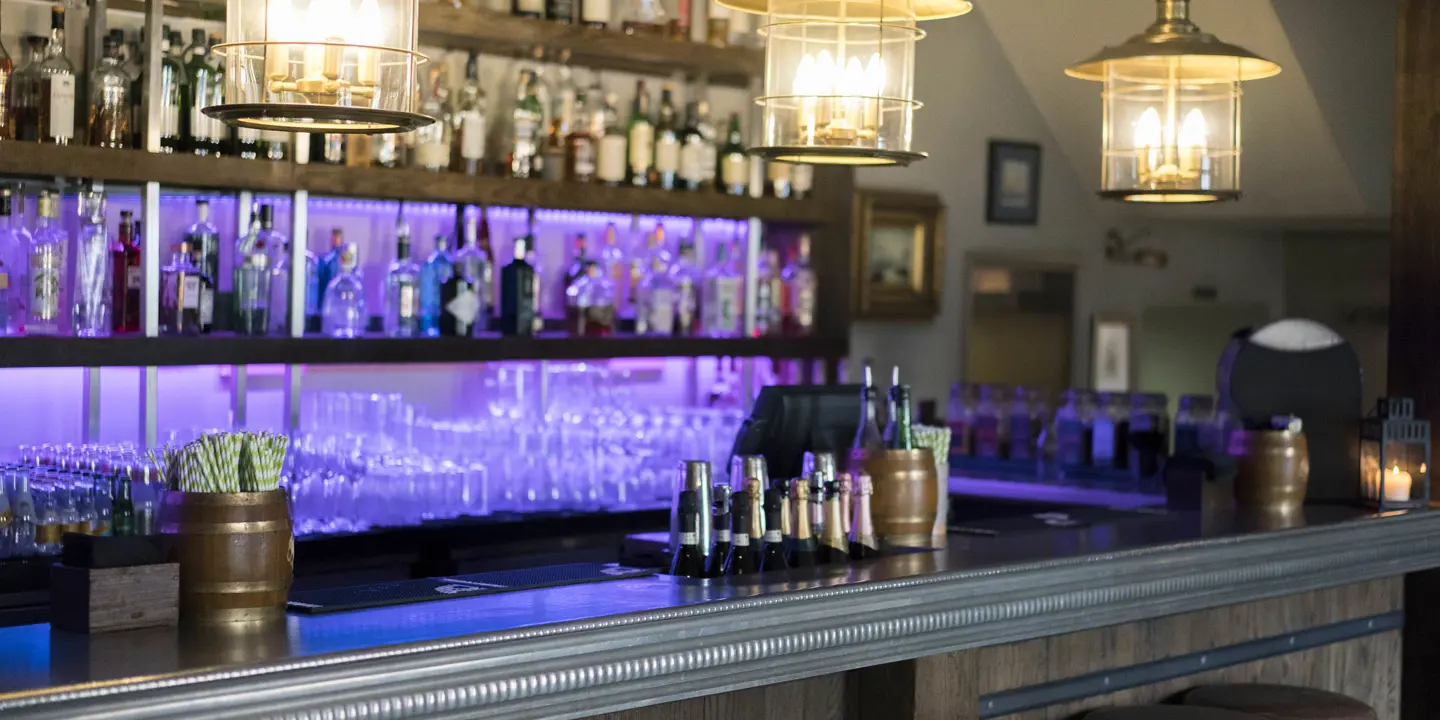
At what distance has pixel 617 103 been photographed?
16.6 ft

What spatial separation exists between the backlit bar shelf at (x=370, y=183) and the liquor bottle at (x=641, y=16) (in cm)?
47

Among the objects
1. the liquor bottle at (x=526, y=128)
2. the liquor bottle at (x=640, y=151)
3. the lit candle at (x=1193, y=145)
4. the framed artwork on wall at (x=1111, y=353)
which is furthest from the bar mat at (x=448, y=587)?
the framed artwork on wall at (x=1111, y=353)

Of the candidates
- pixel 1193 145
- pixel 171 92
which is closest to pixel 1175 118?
pixel 1193 145

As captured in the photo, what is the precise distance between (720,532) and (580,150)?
2.24 meters

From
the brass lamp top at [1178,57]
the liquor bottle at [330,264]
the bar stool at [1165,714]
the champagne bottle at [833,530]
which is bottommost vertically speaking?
the bar stool at [1165,714]

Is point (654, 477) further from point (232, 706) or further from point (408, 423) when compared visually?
point (232, 706)

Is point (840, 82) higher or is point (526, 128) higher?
point (526, 128)

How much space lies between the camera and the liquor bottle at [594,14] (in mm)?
4719

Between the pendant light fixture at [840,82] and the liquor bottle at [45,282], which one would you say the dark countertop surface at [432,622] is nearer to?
the pendant light fixture at [840,82]

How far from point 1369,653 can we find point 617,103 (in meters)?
2.58

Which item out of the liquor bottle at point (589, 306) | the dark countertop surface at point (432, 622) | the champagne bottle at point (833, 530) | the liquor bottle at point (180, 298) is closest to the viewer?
the dark countertop surface at point (432, 622)

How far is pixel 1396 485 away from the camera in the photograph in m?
4.02

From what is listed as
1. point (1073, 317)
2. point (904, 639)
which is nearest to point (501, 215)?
point (904, 639)

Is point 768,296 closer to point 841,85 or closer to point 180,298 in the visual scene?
point 180,298
